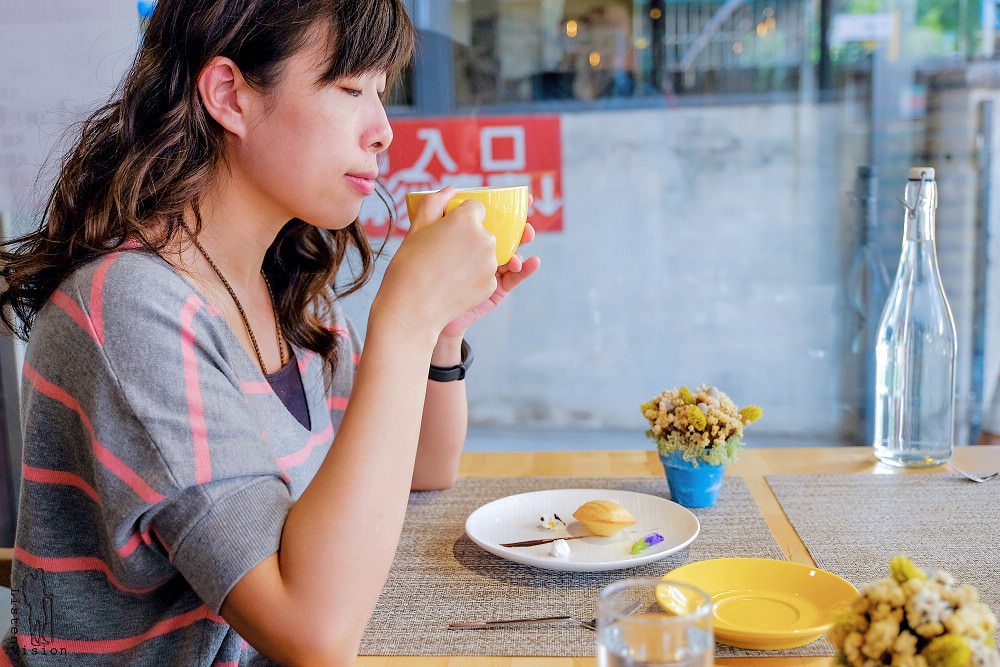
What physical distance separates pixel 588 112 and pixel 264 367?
6.17 feet

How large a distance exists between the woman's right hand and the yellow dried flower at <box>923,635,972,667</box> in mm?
453

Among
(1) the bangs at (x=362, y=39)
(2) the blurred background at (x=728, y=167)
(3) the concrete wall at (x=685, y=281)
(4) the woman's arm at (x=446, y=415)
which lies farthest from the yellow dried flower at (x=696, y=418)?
(3) the concrete wall at (x=685, y=281)

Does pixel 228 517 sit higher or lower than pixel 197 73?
lower

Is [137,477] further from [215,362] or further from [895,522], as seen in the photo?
[895,522]

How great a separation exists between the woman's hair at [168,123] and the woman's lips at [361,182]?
0.10m

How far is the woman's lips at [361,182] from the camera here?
2.96 ft

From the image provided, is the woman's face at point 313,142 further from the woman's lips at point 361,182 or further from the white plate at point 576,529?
the white plate at point 576,529

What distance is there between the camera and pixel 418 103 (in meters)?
2.65

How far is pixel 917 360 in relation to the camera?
1167 mm

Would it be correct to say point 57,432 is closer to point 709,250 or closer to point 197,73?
point 197,73

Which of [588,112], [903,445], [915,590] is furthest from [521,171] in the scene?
[915,590]

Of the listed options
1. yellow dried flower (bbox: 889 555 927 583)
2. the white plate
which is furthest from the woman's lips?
yellow dried flower (bbox: 889 555 927 583)

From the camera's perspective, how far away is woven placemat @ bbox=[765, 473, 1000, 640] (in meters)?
0.84

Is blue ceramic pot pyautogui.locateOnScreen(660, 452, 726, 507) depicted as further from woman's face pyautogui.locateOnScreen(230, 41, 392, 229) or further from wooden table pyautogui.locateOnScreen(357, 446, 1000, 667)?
woman's face pyautogui.locateOnScreen(230, 41, 392, 229)
